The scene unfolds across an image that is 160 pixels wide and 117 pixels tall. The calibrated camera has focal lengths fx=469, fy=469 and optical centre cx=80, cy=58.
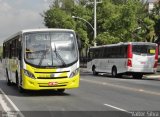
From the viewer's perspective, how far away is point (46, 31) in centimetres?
2003

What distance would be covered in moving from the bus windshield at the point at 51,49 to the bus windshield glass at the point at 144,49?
57.4 feet

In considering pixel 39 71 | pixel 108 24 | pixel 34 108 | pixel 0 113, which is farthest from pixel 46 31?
pixel 108 24

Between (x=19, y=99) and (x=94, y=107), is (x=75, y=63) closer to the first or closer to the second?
(x=19, y=99)

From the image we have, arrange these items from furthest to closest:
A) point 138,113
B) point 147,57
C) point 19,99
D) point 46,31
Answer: point 147,57, point 46,31, point 19,99, point 138,113

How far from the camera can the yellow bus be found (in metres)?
19.1

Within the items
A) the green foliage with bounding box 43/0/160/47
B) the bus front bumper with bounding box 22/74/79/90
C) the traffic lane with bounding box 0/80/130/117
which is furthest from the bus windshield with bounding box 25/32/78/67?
the green foliage with bounding box 43/0/160/47

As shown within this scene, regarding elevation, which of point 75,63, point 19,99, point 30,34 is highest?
point 30,34

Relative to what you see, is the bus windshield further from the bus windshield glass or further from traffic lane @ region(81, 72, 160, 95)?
the bus windshield glass

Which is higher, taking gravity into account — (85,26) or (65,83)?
(85,26)

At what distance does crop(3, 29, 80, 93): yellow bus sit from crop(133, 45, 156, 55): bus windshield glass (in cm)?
1745

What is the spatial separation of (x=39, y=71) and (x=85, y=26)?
52275 millimetres

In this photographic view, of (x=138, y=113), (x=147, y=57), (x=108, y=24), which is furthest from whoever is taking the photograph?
(x=108, y=24)

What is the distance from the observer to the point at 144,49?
122 feet

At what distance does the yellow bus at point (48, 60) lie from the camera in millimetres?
19141
